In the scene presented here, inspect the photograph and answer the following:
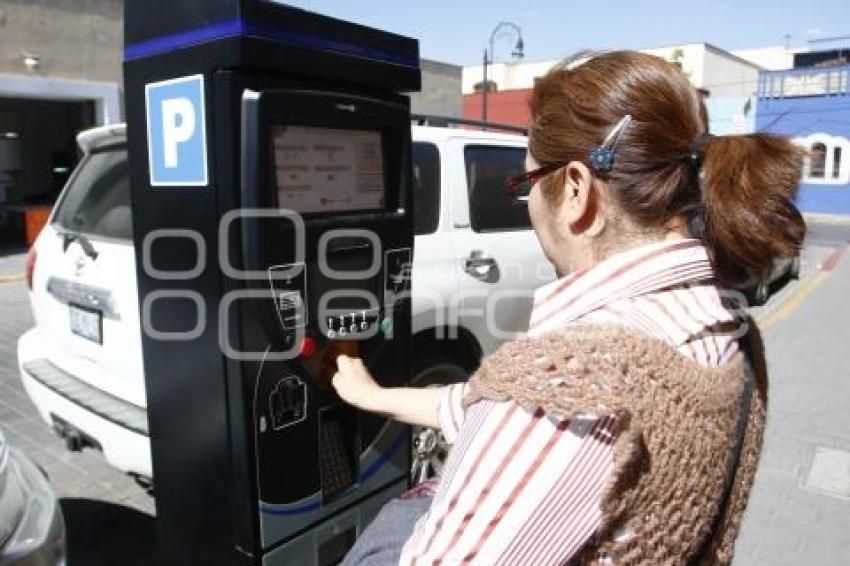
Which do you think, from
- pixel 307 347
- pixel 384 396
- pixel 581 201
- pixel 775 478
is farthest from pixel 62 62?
pixel 581 201

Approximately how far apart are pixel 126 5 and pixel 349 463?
4.89ft

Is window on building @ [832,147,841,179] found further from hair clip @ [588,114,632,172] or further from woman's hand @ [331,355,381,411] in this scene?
hair clip @ [588,114,632,172]

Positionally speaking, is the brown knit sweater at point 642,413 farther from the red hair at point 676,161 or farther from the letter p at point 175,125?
the letter p at point 175,125

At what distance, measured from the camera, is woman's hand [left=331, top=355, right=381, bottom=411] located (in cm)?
187

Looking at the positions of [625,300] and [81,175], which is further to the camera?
[81,175]


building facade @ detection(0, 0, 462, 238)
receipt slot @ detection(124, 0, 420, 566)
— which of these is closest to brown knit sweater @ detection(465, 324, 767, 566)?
receipt slot @ detection(124, 0, 420, 566)

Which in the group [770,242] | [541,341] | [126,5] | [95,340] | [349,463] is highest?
[126,5]

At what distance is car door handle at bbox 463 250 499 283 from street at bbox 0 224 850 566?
1585 millimetres

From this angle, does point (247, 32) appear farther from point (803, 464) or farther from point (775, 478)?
point (803, 464)

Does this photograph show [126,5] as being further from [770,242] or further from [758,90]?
[758,90]

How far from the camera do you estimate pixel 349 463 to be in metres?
2.30

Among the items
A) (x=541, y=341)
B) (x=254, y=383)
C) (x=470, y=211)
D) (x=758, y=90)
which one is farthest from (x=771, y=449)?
(x=758, y=90)

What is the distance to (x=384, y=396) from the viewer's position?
1.83m

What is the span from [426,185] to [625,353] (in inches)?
110
